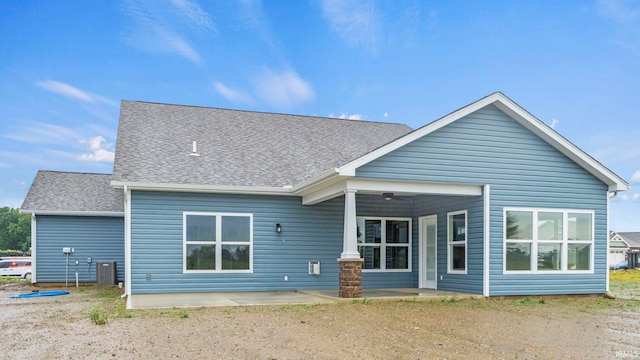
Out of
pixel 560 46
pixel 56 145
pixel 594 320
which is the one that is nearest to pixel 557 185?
pixel 594 320

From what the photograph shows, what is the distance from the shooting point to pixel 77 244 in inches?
725

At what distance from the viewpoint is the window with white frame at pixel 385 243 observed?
47.2 feet

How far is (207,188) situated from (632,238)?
60618 millimetres

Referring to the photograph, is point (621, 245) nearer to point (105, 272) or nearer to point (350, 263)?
point (105, 272)

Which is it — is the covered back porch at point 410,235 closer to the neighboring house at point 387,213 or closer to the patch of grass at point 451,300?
the neighboring house at point 387,213

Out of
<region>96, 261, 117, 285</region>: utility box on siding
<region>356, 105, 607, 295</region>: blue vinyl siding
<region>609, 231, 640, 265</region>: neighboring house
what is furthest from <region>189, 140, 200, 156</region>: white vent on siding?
<region>609, 231, 640, 265</region>: neighboring house

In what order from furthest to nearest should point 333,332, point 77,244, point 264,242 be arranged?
1. point 77,244
2. point 264,242
3. point 333,332

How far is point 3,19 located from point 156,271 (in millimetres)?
9614

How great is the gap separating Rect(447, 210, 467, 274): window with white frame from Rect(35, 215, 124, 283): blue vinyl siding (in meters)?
11.6

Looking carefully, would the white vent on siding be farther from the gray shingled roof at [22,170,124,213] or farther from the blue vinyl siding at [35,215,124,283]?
the blue vinyl siding at [35,215,124,283]

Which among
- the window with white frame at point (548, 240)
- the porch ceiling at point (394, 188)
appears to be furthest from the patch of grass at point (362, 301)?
the window with white frame at point (548, 240)

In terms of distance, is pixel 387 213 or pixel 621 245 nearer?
pixel 387 213

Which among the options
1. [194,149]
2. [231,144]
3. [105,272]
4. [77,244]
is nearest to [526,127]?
[231,144]

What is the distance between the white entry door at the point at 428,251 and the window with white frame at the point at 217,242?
15.6 ft
